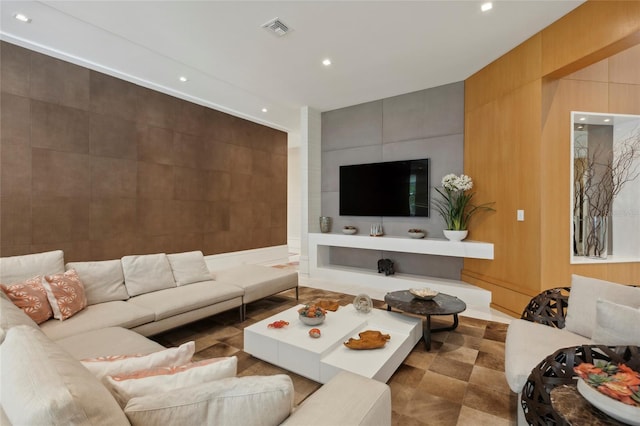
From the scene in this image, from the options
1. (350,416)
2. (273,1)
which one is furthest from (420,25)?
(350,416)

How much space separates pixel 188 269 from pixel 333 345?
6.77 ft

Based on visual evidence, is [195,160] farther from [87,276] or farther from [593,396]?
[593,396]

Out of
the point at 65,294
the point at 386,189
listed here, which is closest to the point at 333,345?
the point at 65,294

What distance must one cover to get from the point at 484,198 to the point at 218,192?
4892 millimetres

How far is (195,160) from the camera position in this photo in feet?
18.8

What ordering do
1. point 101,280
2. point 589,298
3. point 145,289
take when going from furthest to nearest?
point 145,289 < point 101,280 < point 589,298

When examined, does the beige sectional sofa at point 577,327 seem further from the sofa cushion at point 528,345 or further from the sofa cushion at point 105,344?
the sofa cushion at point 105,344

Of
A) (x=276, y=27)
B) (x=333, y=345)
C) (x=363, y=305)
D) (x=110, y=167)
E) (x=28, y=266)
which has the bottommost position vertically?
(x=333, y=345)

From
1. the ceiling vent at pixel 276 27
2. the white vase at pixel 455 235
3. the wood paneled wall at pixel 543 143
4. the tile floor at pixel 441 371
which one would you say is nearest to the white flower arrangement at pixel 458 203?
the white vase at pixel 455 235

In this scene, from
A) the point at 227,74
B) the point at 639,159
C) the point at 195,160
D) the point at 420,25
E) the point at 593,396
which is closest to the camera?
the point at 593,396

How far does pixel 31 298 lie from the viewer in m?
2.19

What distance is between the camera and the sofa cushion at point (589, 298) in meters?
1.95

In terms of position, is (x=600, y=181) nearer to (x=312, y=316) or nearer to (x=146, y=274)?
(x=312, y=316)

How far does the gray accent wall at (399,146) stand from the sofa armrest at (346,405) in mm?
3890
